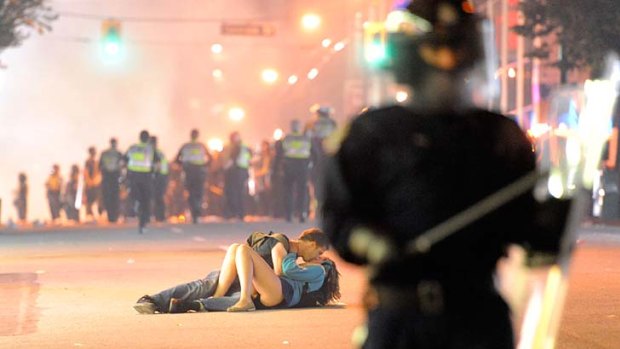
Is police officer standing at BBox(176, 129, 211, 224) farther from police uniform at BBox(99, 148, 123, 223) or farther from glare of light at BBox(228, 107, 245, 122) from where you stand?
glare of light at BBox(228, 107, 245, 122)

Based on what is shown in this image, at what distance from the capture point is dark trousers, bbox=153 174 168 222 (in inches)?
1187

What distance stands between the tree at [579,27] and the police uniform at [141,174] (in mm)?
9182

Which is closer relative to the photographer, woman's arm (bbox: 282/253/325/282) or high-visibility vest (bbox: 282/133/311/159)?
woman's arm (bbox: 282/253/325/282)

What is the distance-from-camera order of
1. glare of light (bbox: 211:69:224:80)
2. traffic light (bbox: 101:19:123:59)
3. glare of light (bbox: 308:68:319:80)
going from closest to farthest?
1. traffic light (bbox: 101:19:123:59)
2. glare of light (bbox: 308:68:319:80)
3. glare of light (bbox: 211:69:224:80)

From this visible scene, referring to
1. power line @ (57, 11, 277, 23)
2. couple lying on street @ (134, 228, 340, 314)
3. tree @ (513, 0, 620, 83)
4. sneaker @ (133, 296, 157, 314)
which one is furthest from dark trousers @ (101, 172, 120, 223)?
power line @ (57, 11, 277, 23)

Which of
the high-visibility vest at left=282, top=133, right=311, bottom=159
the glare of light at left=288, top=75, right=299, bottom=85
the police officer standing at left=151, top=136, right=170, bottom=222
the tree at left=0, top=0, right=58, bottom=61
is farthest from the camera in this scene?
the glare of light at left=288, top=75, right=299, bottom=85

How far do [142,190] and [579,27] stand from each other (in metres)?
9.52

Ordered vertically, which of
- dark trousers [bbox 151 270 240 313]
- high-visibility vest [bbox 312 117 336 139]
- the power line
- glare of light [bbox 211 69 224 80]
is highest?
the power line

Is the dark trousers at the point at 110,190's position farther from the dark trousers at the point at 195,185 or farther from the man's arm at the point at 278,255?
the man's arm at the point at 278,255

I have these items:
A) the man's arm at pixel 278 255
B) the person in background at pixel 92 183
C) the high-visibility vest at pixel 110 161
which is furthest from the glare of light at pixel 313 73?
the man's arm at pixel 278 255

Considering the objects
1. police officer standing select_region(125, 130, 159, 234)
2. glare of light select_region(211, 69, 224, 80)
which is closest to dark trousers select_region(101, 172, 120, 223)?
police officer standing select_region(125, 130, 159, 234)

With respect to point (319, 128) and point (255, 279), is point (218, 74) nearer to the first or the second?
point (319, 128)

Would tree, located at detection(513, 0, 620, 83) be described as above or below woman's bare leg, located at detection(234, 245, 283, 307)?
above

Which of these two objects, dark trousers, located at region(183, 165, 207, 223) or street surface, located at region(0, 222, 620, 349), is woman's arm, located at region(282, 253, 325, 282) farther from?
dark trousers, located at region(183, 165, 207, 223)
